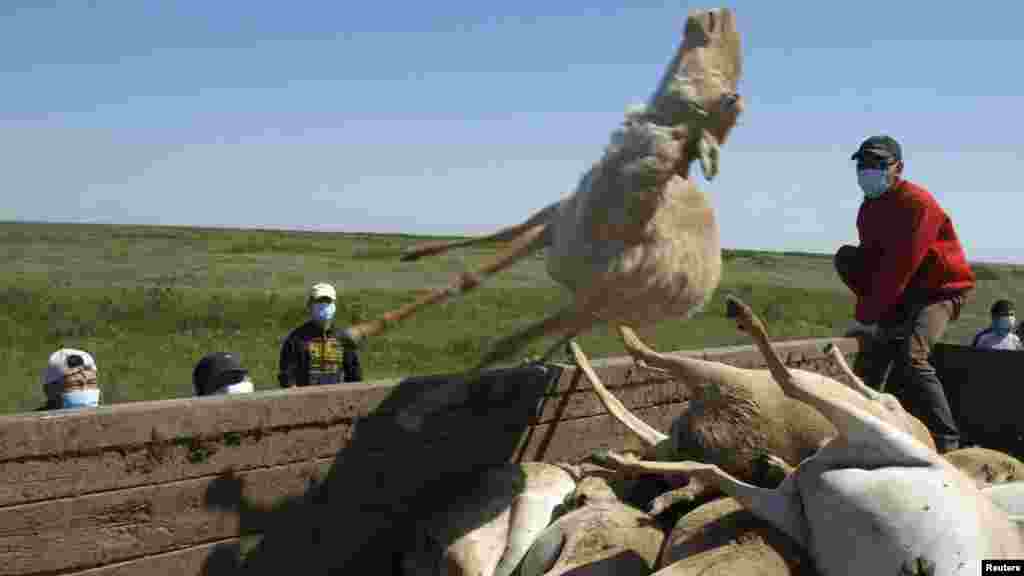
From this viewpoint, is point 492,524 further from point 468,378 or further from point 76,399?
point 76,399

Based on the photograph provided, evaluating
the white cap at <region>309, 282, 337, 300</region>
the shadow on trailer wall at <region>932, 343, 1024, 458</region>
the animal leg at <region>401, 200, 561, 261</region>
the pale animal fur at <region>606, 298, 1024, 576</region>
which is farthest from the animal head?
the shadow on trailer wall at <region>932, 343, 1024, 458</region>

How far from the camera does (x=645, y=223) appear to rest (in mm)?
2941

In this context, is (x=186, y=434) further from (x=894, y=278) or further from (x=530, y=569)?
(x=894, y=278)

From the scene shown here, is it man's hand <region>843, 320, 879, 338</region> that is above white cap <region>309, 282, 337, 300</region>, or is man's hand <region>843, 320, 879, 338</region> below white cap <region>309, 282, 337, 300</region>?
below

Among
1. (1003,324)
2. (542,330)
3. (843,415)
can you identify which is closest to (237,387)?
(542,330)

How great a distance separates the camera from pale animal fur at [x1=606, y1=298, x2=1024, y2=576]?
2.71 meters

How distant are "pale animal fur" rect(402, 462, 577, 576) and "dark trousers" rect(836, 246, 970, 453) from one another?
7.91ft

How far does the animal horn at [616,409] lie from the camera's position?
12.7 feet

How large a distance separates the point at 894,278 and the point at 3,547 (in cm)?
446

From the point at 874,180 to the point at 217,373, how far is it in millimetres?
3853

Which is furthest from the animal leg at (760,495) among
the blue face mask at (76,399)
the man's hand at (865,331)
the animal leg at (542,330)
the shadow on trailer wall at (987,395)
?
the shadow on trailer wall at (987,395)

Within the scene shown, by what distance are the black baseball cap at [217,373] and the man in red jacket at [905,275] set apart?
11.7 feet

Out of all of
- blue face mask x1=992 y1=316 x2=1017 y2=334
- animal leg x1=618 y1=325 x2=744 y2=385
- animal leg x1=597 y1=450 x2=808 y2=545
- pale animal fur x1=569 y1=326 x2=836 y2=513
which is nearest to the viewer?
animal leg x1=597 y1=450 x2=808 y2=545

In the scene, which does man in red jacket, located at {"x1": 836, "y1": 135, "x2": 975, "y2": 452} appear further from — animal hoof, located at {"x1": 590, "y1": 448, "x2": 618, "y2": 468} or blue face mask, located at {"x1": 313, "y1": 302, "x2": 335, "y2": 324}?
blue face mask, located at {"x1": 313, "y1": 302, "x2": 335, "y2": 324}
